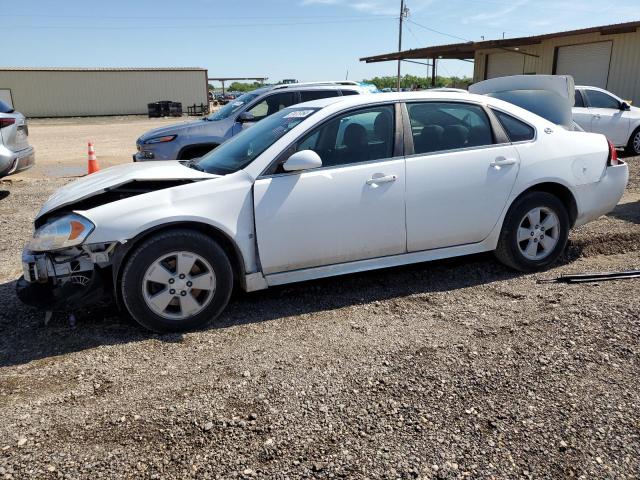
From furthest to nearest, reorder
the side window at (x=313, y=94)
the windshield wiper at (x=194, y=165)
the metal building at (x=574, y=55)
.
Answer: the metal building at (x=574, y=55)
the side window at (x=313, y=94)
the windshield wiper at (x=194, y=165)

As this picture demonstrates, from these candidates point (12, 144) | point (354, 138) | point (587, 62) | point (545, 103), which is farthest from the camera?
point (587, 62)

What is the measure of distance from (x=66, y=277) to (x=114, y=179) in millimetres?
830

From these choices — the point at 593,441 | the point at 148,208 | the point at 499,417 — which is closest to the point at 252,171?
the point at 148,208

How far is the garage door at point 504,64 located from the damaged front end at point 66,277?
73.8ft

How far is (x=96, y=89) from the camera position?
4616cm

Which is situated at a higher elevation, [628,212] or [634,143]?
[634,143]

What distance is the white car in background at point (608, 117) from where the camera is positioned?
12.0 metres

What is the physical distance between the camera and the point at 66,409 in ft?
9.82

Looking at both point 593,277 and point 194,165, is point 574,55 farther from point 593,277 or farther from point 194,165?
point 194,165

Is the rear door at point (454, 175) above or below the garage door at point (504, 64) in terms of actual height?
below

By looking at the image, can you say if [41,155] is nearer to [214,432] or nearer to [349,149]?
[349,149]

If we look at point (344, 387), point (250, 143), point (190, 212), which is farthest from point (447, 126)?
point (344, 387)

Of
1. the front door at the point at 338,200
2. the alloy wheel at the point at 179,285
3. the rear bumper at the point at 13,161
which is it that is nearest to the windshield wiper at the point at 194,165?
the front door at the point at 338,200

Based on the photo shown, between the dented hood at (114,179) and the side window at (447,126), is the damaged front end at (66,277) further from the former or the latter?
the side window at (447,126)
